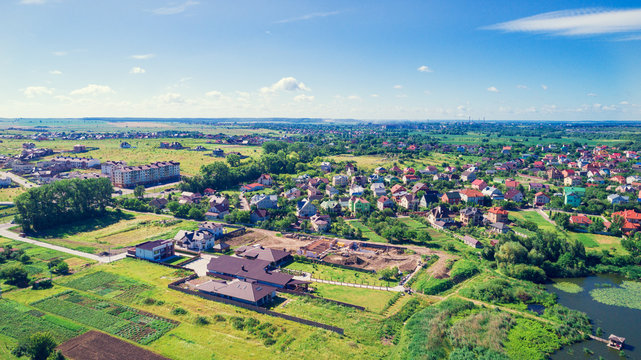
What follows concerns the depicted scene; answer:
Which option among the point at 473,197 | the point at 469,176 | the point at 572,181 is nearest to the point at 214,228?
the point at 473,197

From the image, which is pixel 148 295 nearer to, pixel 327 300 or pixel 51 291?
pixel 51 291

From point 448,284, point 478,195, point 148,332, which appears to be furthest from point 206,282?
point 478,195

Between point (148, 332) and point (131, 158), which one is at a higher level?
point (131, 158)

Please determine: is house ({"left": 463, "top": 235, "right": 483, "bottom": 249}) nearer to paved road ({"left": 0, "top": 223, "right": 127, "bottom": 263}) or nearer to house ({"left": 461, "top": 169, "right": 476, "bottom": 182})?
house ({"left": 461, "top": 169, "right": 476, "bottom": 182})

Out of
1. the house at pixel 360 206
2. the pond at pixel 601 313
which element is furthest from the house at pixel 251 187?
the pond at pixel 601 313

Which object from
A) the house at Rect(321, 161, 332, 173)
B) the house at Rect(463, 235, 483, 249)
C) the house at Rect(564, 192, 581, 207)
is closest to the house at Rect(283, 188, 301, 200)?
the house at Rect(321, 161, 332, 173)

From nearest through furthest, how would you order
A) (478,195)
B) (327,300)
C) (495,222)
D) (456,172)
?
(327,300) → (495,222) → (478,195) → (456,172)
